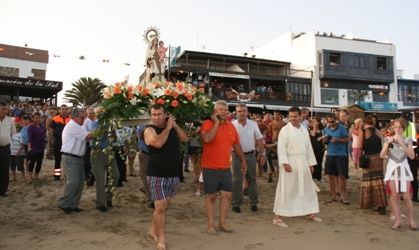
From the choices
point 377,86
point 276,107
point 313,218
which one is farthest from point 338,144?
point 377,86

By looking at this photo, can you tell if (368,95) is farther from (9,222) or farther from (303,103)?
(9,222)

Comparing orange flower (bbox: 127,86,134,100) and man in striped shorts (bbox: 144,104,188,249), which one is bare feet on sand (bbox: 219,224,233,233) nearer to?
man in striped shorts (bbox: 144,104,188,249)

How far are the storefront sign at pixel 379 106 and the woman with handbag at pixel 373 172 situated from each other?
35.1 m

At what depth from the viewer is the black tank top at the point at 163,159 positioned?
460cm

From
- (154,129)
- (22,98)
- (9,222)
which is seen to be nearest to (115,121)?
(154,129)

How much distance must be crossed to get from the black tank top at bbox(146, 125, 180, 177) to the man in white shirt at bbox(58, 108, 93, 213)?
2.31m

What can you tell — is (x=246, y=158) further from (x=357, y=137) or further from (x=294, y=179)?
(x=357, y=137)

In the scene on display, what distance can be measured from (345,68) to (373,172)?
1445 inches

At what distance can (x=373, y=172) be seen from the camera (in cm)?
701

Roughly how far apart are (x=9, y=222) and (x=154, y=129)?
322cm

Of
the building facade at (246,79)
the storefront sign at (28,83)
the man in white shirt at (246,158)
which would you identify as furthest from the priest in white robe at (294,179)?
the storefront sign at (28,83)

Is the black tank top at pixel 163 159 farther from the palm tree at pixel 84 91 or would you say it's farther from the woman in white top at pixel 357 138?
the palm tree at pixel 84 91

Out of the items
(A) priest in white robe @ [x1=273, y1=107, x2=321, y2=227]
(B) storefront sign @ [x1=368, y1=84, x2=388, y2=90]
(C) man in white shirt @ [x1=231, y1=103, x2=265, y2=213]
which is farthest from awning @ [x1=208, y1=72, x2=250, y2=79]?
(A) priest in white robe @ [x1=273, y1=107, x2=321, y2=227]

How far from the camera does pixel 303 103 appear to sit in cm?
3888
